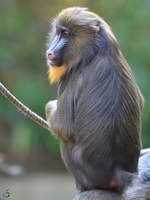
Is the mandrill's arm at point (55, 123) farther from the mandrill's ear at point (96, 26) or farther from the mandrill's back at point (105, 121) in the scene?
the mandrill's ear at point (96, 26)

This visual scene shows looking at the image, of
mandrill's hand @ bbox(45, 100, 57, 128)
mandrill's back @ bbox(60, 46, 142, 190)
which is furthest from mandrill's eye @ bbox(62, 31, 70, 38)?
mandrill's hand @ bbox(45, 100, 57, 128)

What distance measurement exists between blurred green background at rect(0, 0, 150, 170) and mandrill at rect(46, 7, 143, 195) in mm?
7952

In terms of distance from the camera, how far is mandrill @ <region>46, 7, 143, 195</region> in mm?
5457

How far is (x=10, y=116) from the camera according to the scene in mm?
14555

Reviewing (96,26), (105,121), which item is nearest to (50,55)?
(96,26)

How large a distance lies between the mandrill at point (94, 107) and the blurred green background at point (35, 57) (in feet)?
26.1

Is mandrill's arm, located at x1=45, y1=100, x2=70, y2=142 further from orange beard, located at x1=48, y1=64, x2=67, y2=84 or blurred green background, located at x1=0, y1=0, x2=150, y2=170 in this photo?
blurred green background, located at x1=0, y1=0, x2=150, y2=170

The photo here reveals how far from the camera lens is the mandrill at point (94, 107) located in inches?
215

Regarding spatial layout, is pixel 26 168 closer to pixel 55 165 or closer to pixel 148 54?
pixel 55 165

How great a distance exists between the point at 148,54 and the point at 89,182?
8.85 metres

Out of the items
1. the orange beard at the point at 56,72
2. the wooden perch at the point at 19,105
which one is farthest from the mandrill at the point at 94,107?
the wooden perch at the point at 19,105

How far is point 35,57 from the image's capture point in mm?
15102

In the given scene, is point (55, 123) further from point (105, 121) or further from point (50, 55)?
point (50, 55)

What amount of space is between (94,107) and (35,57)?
9772 millimetres
